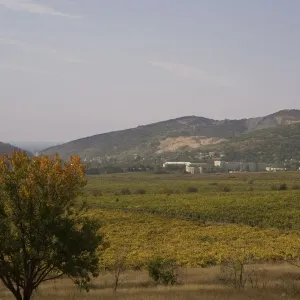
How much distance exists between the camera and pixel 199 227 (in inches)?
2347

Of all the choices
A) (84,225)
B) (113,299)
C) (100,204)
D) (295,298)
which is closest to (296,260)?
(295,298)

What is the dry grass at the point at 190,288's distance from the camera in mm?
17016

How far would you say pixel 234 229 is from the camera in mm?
56938

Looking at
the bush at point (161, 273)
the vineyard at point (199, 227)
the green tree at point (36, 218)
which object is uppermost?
the green tree at point (36, 218)

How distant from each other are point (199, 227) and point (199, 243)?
531 inches

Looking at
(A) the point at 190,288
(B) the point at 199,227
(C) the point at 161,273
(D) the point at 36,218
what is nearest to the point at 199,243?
(B) the point at 199,227

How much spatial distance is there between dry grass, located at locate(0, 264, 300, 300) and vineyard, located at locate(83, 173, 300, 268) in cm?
299

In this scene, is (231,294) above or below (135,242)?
above

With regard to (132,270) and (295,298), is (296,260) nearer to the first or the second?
(132,270)

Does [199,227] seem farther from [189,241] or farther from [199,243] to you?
[199,243]

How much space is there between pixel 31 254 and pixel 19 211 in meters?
1.27

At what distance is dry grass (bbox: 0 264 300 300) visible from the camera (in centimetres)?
1702

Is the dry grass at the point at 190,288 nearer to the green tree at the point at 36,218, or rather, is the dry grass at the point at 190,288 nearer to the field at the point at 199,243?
the field at the point at 199,243

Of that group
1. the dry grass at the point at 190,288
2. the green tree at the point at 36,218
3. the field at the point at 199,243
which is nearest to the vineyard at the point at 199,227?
the field at the point at 199,243
